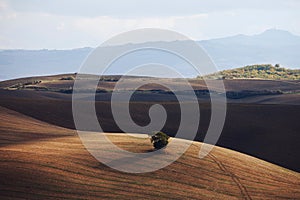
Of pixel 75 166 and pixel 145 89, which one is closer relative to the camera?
pixel 75 166

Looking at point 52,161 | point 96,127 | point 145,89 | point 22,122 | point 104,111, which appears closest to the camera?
point 52,161

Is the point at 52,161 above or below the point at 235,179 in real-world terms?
above

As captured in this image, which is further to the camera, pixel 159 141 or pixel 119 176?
pixel 159 141

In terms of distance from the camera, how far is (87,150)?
37188mm

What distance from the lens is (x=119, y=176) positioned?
109 feet

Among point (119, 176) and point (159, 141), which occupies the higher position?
point (159, 141)

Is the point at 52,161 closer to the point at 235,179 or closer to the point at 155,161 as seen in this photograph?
the point at 155,161

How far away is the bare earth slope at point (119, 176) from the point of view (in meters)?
30.1

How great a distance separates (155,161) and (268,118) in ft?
115

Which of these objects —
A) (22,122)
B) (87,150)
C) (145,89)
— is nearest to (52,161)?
(87,150)

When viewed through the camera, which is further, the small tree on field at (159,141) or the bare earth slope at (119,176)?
the small tree on field at (159,141)

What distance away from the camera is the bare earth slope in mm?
30052

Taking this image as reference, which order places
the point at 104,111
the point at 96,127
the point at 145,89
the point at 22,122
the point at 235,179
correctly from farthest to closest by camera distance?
the point at 145,89
the point at 104,111
the point at 96,127
the point at 22,122
the point at 235,179

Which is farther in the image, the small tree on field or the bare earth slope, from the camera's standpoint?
the small tree on field
